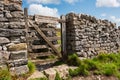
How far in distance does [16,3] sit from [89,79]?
138 inches

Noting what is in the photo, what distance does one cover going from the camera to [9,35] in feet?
20.3

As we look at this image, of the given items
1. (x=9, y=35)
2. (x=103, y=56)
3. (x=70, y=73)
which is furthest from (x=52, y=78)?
(x=103, y=56)

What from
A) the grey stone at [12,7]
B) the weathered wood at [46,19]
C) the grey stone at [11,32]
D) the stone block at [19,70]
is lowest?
the stone block at [19,70]

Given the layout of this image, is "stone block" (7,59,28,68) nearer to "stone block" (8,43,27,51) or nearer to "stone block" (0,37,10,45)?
"stone block" (8,43,27,51)

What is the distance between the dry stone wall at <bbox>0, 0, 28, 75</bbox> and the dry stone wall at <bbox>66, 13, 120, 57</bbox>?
322cm

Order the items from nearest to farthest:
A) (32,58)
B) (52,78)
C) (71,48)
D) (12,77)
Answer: (12,77)
(52,78)
(32,58)
(71,48)

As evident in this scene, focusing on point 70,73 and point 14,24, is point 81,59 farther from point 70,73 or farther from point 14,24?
point 14,24

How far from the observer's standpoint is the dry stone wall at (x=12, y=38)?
6.09 m

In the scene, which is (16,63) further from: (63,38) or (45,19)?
(63,38)

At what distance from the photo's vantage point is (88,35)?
9.70 metres

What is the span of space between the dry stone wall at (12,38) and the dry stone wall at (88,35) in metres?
3.22

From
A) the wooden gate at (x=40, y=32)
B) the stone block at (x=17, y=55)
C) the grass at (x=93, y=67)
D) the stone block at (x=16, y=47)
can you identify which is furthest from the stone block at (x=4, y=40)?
the grass at (x=93, y=67)

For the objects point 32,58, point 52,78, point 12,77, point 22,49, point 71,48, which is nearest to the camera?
point 12,77

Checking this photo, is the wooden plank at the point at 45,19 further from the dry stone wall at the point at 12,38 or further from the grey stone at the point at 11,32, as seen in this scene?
the grey stone at the point at 11,32
